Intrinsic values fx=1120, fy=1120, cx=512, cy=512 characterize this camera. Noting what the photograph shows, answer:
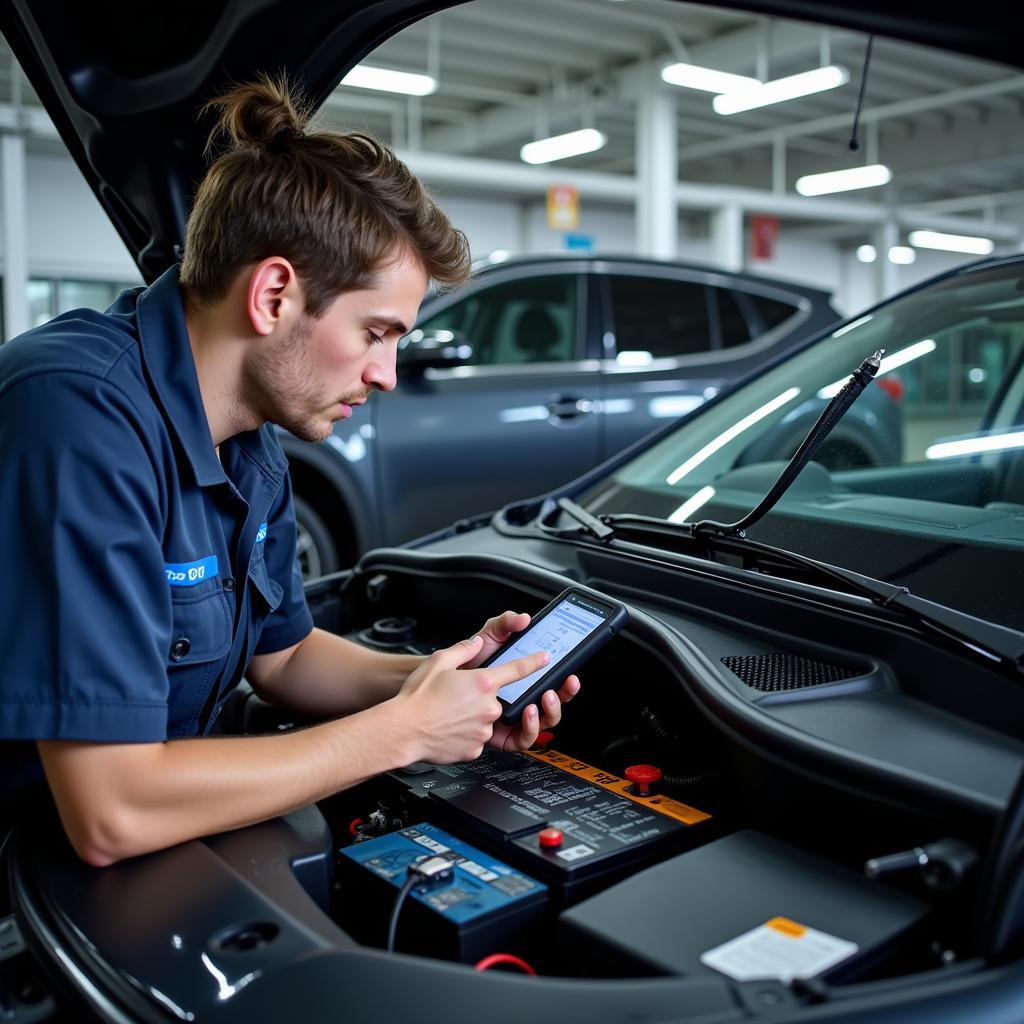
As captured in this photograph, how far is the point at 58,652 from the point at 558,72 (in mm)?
11898

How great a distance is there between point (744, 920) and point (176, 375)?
0.90 m

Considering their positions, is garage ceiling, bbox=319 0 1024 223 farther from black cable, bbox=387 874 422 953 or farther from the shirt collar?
black cable, bbox=387 874 422 953

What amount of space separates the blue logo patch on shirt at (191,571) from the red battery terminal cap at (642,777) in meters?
0.58

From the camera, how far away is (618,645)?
4.85 ft

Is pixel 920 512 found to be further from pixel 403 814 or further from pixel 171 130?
pixel 171 130

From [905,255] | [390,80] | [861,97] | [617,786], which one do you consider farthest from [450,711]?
[905,255]

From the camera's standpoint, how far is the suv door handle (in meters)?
4.64

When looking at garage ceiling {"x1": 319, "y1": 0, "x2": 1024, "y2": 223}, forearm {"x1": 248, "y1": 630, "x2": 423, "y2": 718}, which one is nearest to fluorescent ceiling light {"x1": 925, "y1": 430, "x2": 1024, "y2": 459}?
forearm {"x1": 248, "y1": 630, "x2": 423, "y2": 718}

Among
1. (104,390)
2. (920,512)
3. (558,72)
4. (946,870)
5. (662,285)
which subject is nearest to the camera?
(946,870)

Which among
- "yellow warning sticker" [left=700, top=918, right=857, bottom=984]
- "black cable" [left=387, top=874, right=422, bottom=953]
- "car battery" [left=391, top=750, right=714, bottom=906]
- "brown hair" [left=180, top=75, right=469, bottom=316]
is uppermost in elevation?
"brown hair" [left=180, top=75, right=469, bottom=316]

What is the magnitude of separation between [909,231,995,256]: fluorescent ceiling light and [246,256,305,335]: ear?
796 inches

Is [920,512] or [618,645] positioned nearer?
[618,645]

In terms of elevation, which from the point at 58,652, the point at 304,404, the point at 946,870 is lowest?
the point at 946,870

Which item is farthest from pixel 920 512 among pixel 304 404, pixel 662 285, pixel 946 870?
pixel 662 285
